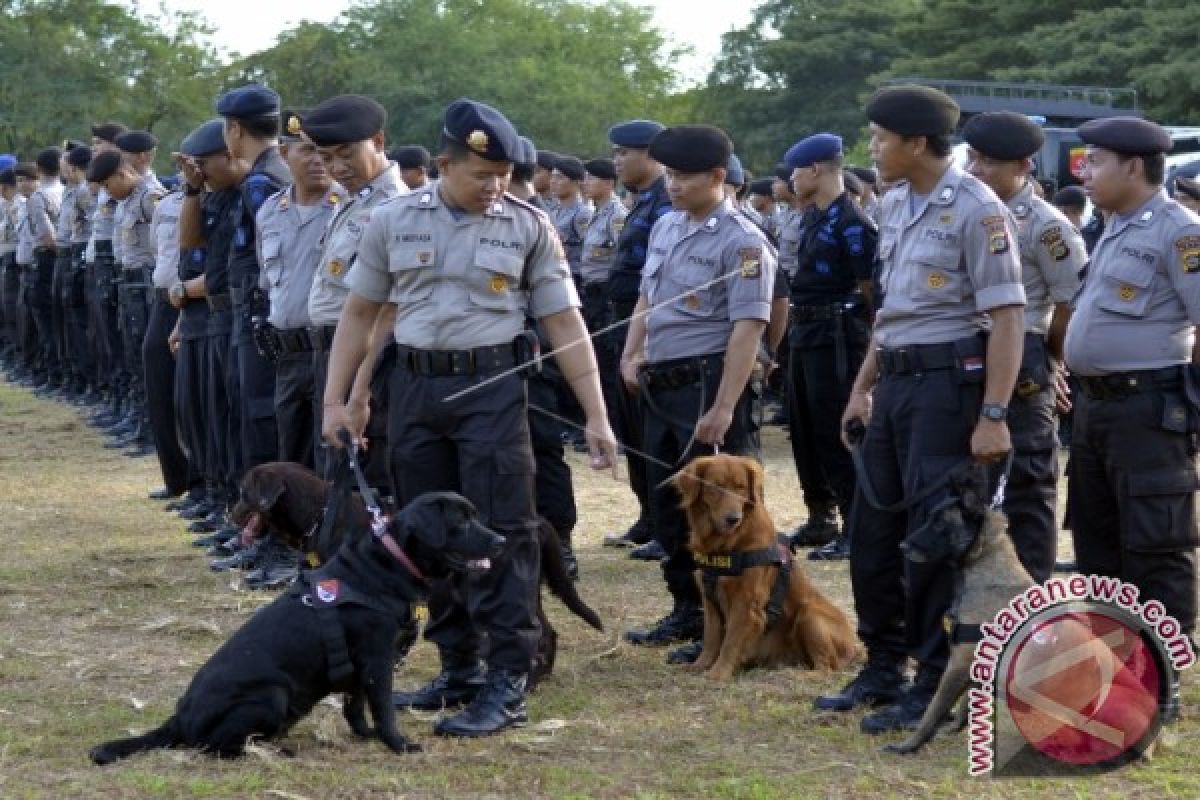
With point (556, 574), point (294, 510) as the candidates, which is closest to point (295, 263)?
point (294, 510)

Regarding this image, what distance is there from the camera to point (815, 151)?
996cm

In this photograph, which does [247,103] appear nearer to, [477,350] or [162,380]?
[162,380]

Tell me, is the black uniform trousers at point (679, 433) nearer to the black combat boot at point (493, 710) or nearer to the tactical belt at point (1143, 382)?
the black combat boot at point (493, 710)

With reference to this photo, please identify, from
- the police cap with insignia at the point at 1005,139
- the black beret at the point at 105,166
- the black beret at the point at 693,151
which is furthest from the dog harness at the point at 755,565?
the black beret at the point at 105,166

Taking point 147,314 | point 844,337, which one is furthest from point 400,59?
point 844,337

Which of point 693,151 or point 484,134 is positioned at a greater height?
point 484,134

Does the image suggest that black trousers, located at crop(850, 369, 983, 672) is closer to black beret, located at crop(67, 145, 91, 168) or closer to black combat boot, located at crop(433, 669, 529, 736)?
black combat boot, located at crop(433, 669, 529, 736)

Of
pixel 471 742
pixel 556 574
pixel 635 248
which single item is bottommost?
pixel 471 742

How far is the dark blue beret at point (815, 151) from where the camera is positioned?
9914mm

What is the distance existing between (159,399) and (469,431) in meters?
5.77

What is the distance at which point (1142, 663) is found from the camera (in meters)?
5.63

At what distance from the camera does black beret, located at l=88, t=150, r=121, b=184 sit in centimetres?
1338

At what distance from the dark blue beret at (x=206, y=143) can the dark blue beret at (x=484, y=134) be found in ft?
11.5

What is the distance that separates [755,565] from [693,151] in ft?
5.40
